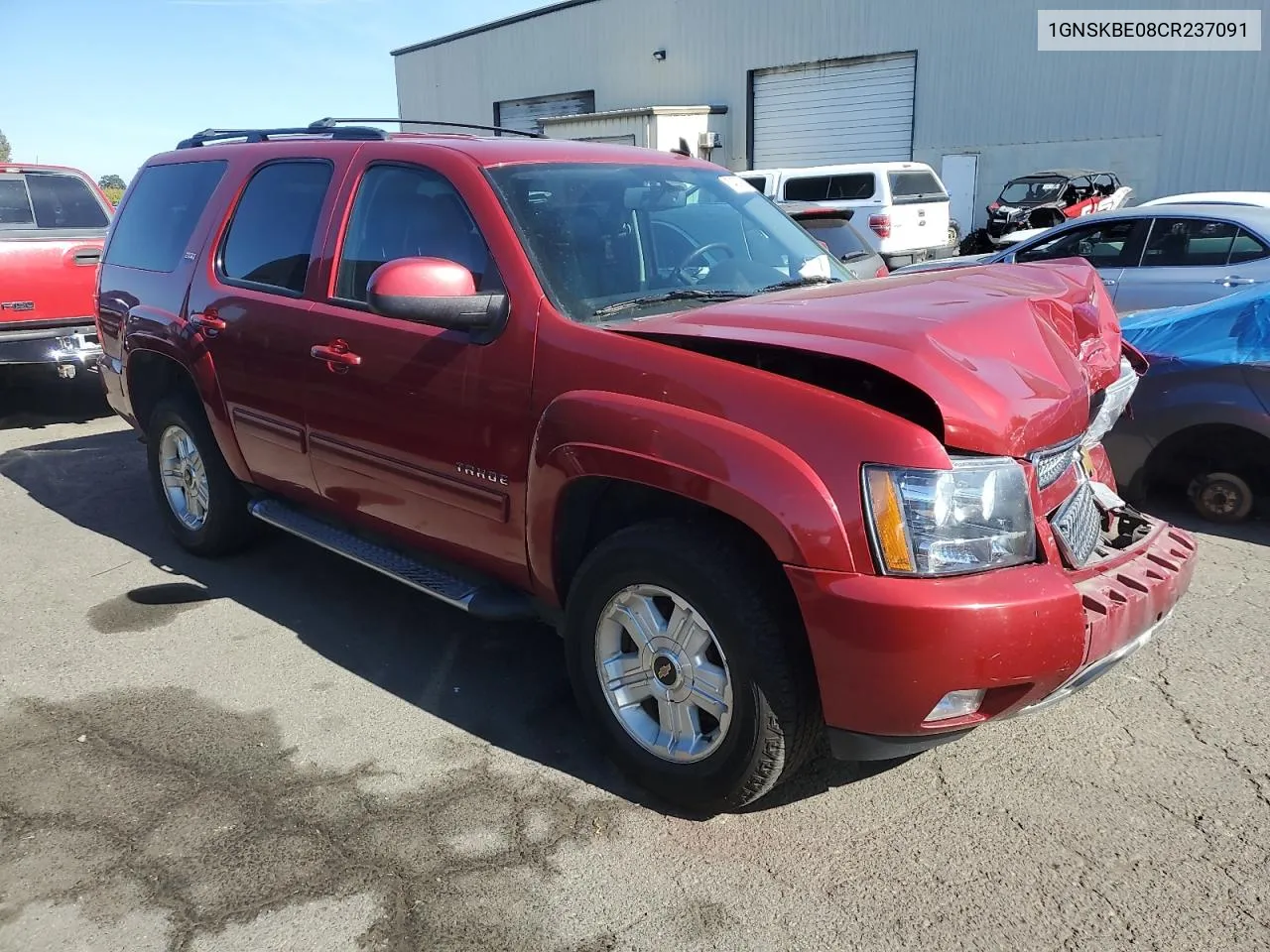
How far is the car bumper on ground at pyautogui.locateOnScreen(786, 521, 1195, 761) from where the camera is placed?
2326 millimetres

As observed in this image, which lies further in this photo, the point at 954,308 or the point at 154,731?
the point at 154,731

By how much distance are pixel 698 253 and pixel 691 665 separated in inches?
63.5

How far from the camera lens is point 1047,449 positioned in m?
2.58

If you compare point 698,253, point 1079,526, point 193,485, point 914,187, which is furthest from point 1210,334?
point 914,187

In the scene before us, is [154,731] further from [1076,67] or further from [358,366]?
[1076,67]

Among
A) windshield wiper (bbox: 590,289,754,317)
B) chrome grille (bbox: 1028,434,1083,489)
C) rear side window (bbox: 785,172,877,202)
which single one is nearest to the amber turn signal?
chrome grille (bbox: 1028,434,1083,489)

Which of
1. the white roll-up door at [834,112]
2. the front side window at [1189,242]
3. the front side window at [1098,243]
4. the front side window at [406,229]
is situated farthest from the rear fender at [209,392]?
the white roll-up door at [834,112]

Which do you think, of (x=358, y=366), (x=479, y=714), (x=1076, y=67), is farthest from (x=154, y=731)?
(x=1076, y=67)

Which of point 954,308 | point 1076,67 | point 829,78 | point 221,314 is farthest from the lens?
point 829,78

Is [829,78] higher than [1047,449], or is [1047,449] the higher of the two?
[829,78]

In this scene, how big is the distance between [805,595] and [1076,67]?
2096cm

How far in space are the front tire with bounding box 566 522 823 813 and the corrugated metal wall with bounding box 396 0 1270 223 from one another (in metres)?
19.7

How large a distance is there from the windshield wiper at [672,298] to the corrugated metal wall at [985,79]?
61.8ft

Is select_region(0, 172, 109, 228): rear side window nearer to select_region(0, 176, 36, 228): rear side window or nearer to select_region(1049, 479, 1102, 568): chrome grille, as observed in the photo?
select_region(0, 176, 36, 228): rear side window
